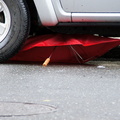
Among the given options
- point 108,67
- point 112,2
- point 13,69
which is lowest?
point 108,67

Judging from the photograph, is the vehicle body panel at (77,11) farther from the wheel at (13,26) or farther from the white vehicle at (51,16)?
the wheel at (13,26)

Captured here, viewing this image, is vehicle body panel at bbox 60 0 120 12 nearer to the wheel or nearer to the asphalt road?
the wheel

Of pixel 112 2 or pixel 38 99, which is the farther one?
pixel 112 2

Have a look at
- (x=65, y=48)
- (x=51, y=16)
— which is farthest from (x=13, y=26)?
(x=65, y=48)

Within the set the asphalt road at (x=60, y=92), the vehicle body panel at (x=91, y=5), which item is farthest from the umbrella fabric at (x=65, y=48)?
the vehicle body panel at (x=91, y=5)

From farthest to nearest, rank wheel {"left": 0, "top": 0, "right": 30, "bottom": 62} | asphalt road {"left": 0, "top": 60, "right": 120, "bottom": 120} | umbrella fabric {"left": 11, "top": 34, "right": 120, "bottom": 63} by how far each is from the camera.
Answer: umbrella fabric {"left": 11, "top": 34, "right": 120, "bottom": 63}
wheel {"left": 0, "top": 0, "right": 30, "bottom": 62}
asphalt road {"left": 0, "top": 60, "right": 120, "bottom": 120}

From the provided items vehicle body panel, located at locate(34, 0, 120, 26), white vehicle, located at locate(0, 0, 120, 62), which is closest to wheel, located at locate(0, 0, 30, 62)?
white vehicle, located at locate(0, 0, 120, 62)

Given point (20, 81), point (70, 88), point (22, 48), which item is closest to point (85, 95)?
point (70, 88)

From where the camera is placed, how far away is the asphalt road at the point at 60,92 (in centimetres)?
341

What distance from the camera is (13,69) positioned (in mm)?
5281

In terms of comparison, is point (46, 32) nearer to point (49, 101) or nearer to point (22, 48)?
point (22, 48)

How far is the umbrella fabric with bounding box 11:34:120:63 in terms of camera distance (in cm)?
551

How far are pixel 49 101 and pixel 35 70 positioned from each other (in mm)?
1477

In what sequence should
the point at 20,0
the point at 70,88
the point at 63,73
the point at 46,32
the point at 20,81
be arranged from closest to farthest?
the point at 70,88
the point at 20,81
the point at 63,73
the point at 20,0
the point at 46,32
